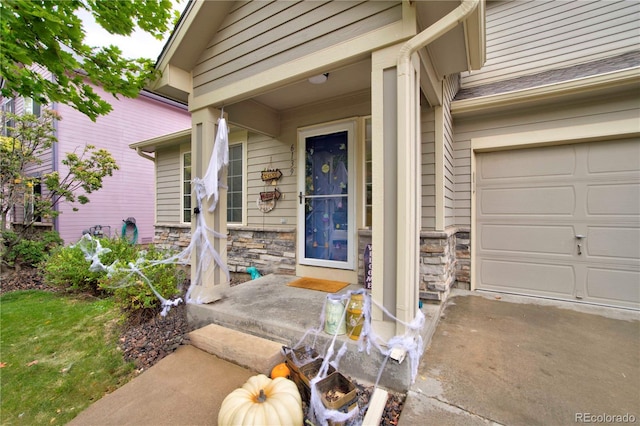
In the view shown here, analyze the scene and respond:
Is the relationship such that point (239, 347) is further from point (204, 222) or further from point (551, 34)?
point (551, 34)

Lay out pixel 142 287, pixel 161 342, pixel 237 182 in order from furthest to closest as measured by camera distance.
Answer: pixel 237 182 → pixel 142 287 → pixel 161 342

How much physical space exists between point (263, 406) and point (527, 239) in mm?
3717

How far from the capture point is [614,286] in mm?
3230

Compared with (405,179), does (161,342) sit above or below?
below

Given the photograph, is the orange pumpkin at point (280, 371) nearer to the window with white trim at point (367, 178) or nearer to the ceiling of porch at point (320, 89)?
the window with white trim at point (367, 178)

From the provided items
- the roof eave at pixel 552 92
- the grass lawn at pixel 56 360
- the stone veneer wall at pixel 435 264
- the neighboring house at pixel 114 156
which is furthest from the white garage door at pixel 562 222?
the neighboring house at pixel 114 156

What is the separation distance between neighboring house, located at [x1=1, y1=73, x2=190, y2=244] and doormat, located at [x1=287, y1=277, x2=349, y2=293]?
6897mm

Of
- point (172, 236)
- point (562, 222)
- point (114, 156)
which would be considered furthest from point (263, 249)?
point (114, 156)

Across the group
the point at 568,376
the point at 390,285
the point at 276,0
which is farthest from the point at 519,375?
the point at 276,0

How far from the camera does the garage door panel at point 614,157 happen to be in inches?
124

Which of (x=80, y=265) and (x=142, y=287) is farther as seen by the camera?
(x=80, y=265)

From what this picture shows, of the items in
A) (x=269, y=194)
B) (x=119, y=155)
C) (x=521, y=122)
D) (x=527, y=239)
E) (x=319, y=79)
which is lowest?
(x=527, y=239)

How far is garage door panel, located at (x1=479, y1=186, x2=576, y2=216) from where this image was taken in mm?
3434

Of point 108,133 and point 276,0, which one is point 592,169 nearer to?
point 276,0
